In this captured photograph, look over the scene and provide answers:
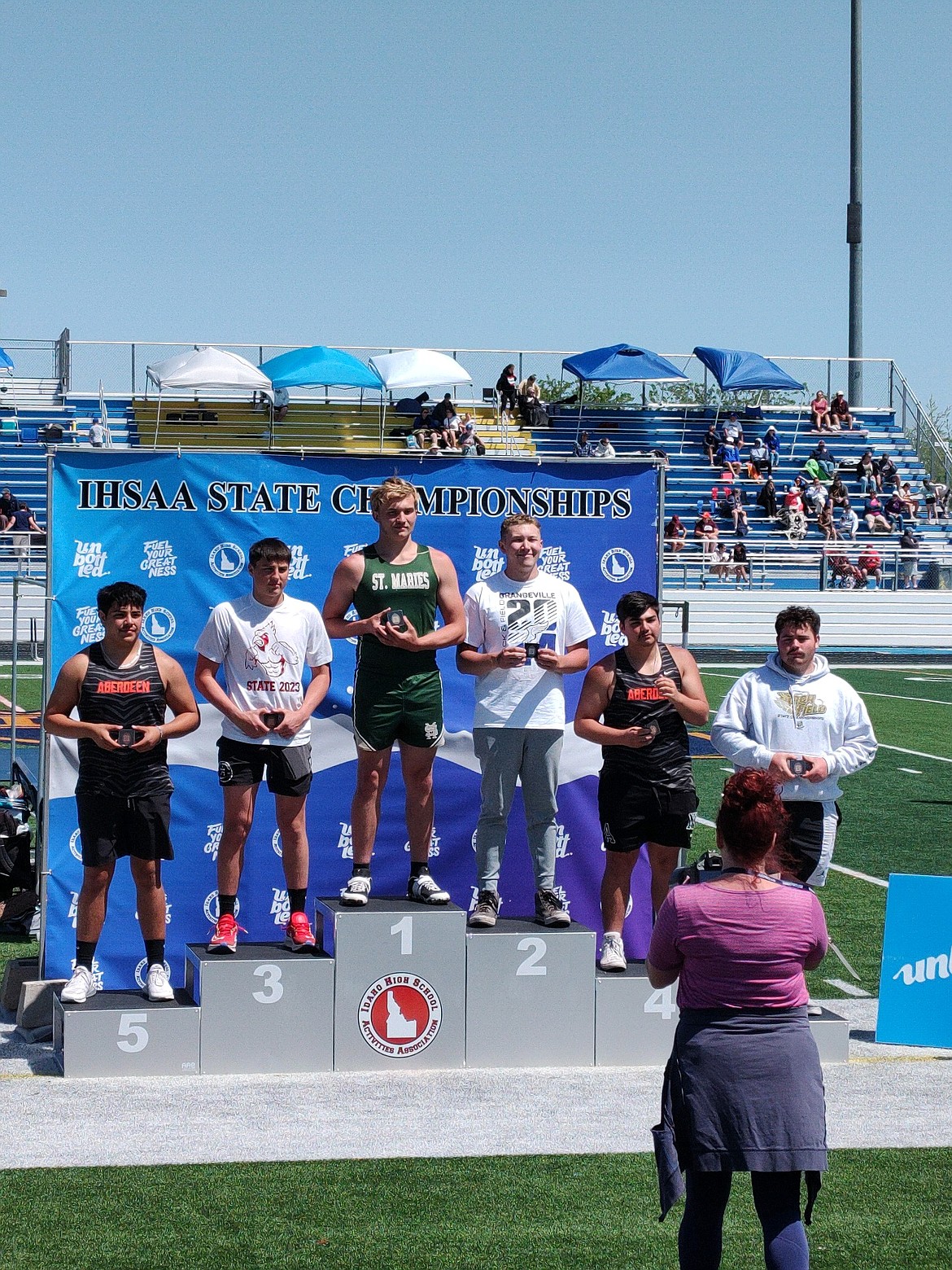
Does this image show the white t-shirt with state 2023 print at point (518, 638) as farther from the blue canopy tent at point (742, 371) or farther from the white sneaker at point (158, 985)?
the blue canopy tent at point (742, 371)

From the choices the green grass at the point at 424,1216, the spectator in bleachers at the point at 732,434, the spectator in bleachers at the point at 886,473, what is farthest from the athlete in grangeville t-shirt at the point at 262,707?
the spectator in bleachers at the point at 886,473

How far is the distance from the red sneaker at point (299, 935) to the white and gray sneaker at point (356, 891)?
0.20 metres

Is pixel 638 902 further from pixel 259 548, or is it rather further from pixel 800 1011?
pixel 800 1011

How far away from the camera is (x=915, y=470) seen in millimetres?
36062

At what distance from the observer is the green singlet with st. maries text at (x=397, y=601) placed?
6684 millimetres

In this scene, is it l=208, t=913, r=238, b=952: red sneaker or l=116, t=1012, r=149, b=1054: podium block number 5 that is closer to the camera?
l=116, t=1012, r=149, b=1054: podium block number 5

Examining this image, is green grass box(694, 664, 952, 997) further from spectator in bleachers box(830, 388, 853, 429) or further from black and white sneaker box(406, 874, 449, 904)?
spectator in bleachers box(830, 388, 853, 429)

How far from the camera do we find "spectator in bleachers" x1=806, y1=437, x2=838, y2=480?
3456cm

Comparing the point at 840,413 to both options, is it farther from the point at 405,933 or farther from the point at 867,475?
the point at 405,933

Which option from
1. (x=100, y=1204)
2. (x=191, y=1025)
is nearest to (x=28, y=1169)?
(x=100, y=1204)

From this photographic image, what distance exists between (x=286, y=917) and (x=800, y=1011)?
3.93 meters

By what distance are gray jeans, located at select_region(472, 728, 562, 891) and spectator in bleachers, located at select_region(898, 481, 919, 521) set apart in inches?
1134

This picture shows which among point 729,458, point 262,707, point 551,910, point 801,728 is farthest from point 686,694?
point 729,458

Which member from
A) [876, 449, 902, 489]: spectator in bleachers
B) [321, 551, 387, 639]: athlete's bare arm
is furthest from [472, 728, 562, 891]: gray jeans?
[876, 449, 902, 489]: spectator in bleachers
